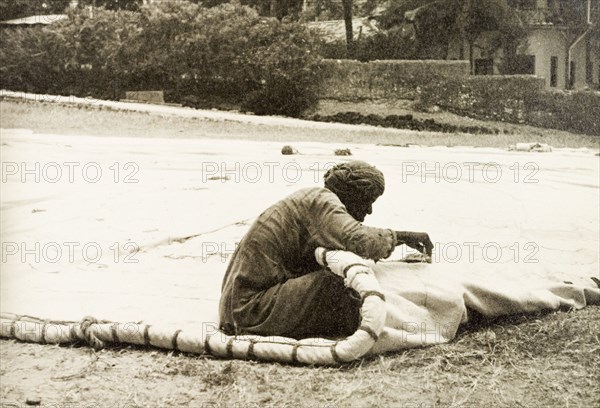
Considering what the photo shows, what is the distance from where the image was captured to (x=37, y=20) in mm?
3652

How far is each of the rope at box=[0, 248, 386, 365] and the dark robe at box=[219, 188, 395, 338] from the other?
7 centimetres

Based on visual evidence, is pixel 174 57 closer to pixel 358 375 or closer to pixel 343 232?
pixel 343 232

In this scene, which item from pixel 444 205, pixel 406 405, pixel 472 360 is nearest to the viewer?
pixel 406 405

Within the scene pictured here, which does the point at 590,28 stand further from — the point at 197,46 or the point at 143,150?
the point at 143,150

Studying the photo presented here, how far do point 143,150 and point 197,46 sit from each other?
20.4 inches

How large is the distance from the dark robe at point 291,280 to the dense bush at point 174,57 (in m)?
0.73

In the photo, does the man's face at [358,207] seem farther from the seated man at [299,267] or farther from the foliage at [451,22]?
the foliage at [451,22]

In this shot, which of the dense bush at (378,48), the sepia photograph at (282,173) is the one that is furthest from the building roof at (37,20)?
the dense bush at (378,48)

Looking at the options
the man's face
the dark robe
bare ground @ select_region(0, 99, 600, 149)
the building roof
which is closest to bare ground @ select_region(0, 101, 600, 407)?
the dark robe

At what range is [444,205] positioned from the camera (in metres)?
3.36

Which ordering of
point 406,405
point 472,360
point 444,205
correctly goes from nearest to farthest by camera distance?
point 406,405
point 472,360
point 444,205

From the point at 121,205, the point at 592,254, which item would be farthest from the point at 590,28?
the point at 121,205

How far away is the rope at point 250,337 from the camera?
268 centimetres

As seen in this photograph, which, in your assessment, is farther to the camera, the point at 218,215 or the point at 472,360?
the point at 218,215
